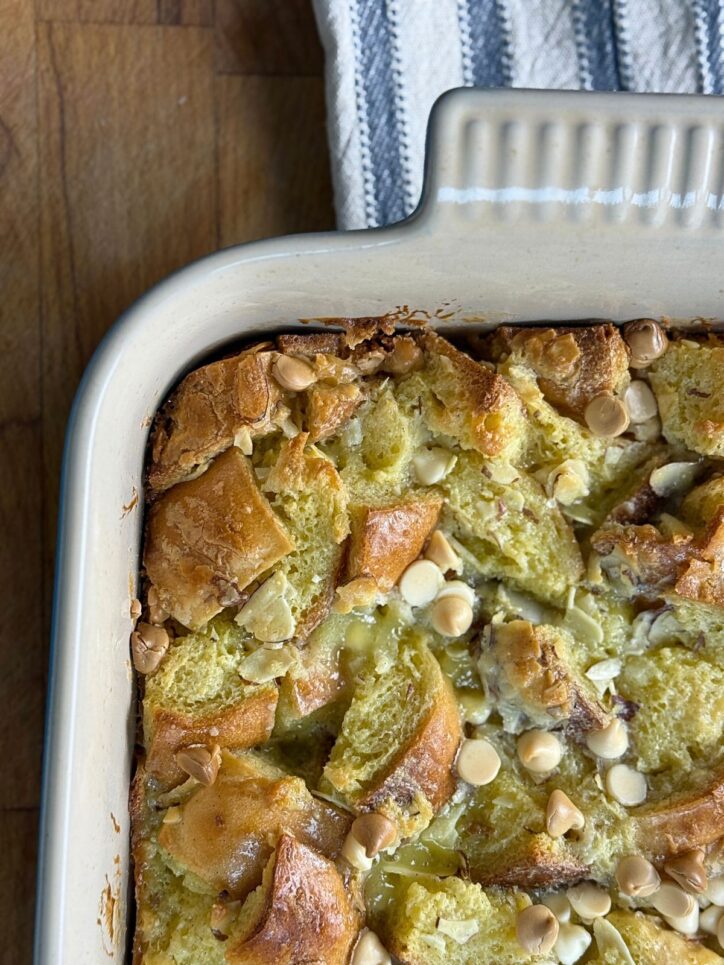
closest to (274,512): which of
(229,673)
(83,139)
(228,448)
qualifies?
(228,448)

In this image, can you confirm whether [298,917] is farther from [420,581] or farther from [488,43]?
[488,43]

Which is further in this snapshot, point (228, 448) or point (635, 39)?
point (635, 39)

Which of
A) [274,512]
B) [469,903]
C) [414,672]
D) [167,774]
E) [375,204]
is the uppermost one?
[375,204]

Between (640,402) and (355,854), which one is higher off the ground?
(640,402)

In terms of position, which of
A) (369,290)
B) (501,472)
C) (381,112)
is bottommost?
(501,472)

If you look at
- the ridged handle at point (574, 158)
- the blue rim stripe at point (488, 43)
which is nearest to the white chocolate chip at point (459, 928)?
the ridged handle at point (574, 158)

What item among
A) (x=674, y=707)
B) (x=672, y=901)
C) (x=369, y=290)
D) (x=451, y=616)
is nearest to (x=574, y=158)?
(x=369, y=290)

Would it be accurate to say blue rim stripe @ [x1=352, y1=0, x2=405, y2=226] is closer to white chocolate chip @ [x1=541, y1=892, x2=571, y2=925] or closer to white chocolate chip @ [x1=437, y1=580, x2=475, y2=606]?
white chocolate chip @ [x1=437, y1=580, x2=475, y2=606]

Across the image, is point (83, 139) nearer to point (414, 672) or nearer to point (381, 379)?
point (381, 379)
